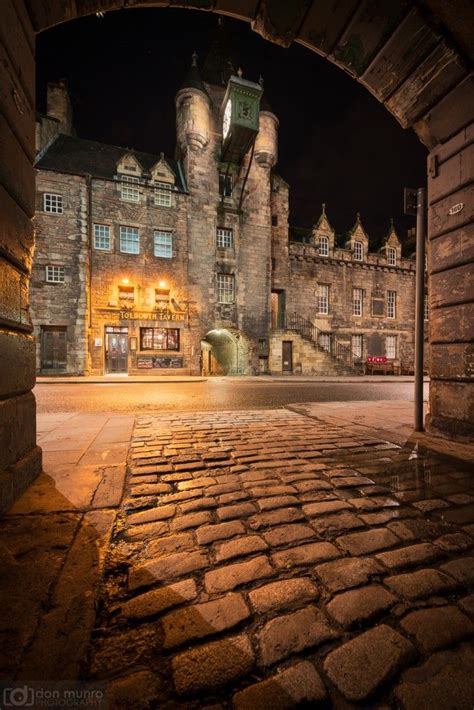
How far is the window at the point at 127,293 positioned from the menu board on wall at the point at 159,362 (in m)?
3.86

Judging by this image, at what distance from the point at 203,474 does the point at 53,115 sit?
27172 mm

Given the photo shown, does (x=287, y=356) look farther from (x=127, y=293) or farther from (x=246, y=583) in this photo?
(x=246, y=583)

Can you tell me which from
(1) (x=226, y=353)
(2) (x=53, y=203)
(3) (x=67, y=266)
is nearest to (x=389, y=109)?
(3) (x=67, y=266)

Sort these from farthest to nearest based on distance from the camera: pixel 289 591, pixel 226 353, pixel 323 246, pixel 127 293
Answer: pixel 323 246 < pixel 226 353 < pixel 127 293 < pixel 289 591

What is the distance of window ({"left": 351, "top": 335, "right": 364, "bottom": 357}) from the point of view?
25706mm

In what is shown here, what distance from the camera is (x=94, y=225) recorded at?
1888 centimetres

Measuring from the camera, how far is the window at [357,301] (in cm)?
2603

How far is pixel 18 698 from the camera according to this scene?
97 cm

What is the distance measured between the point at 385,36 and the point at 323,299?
22487mm

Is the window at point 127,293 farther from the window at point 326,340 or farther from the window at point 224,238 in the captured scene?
the window at point 326,340

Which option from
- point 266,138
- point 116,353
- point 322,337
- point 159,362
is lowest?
point 159,362

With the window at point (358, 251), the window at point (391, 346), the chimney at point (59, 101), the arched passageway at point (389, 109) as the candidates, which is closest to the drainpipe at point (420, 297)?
the arched passageway at point (389, 109)

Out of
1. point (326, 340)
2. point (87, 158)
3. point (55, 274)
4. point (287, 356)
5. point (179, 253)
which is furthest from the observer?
point (326, 340)

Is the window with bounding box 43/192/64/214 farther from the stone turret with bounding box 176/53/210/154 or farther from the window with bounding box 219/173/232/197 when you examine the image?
the window with bounding box 219/173/232/197
